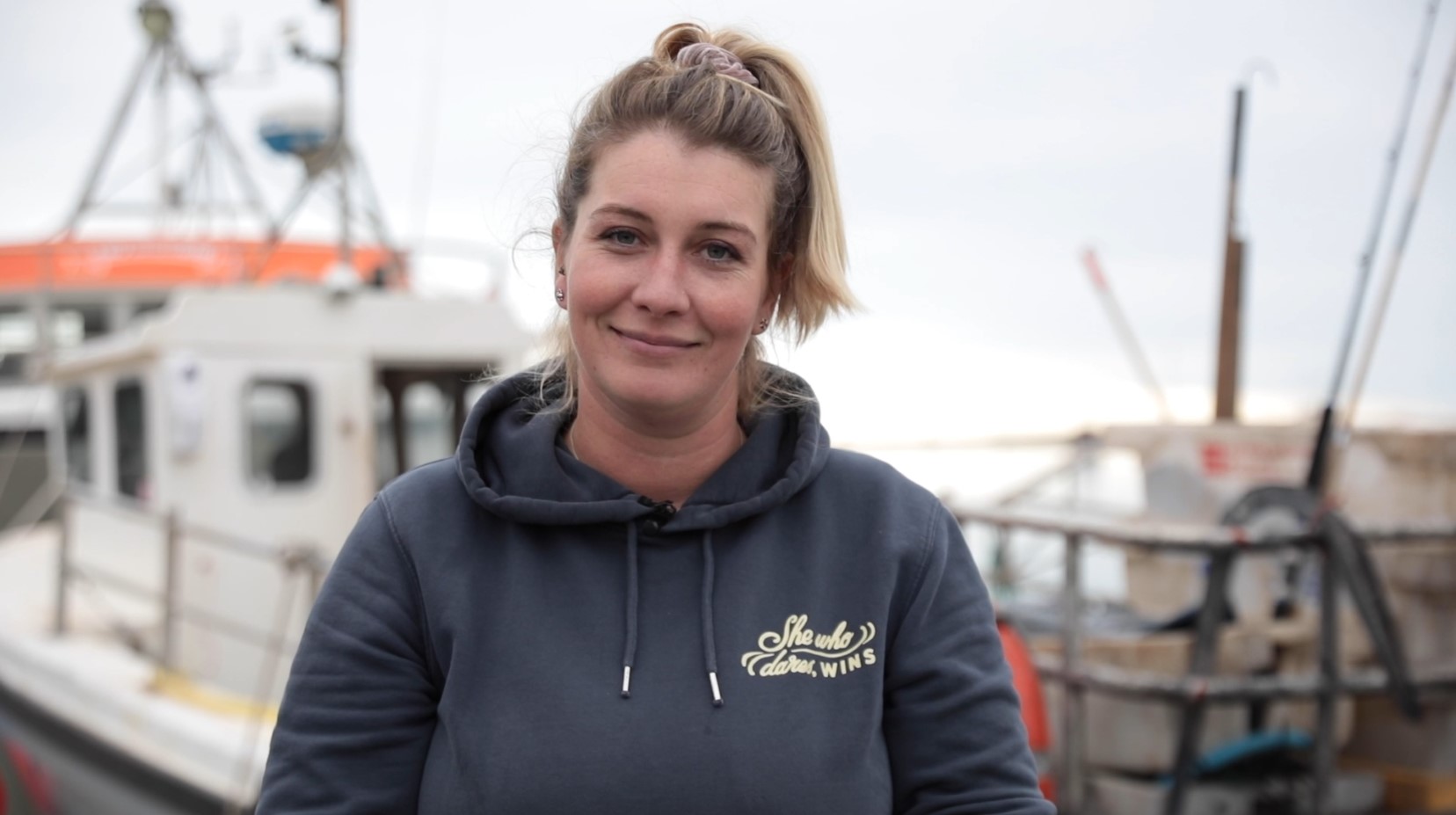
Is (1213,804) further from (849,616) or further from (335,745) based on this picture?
(335,745)

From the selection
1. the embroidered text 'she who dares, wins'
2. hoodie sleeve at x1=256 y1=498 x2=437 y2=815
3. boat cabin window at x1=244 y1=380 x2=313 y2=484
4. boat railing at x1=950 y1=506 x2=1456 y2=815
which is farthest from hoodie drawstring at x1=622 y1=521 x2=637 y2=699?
boat cabin window at x1=244 y1=380 x2=313 y2=484

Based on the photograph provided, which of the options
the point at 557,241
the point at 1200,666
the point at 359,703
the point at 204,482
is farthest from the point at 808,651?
the point at 204,482

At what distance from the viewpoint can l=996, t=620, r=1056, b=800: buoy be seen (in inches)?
188

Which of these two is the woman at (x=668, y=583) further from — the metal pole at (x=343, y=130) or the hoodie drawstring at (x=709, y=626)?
the metal pole at (x=343, y=130)

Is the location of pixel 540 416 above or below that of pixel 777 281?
below

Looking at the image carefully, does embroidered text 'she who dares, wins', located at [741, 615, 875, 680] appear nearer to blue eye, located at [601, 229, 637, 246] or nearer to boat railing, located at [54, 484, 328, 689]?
blue eye, located at [601, 229, 637, 246]

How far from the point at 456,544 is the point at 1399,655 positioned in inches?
166

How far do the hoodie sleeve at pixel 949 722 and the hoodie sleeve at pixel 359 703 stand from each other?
57 centimetres

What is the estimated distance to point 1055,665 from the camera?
4.86 meters

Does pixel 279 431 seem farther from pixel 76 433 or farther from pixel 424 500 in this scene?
pixel 424 500

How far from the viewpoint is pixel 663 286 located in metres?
1.45

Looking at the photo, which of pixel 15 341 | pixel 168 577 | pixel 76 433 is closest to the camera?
pixel 168 577

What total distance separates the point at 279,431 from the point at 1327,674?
5.08m

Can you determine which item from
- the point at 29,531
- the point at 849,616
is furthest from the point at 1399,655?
the point at 29,531
